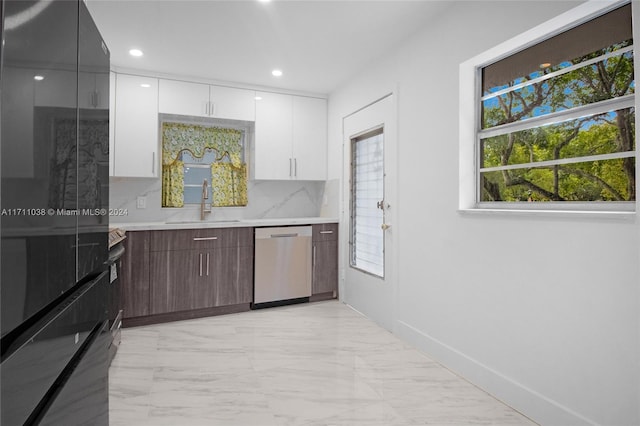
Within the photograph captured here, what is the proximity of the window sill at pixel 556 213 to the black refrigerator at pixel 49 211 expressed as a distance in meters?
→ 1.96

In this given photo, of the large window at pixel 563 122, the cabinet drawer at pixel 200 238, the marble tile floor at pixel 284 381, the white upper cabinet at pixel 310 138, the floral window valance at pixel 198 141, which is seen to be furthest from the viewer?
the white upper cabinet at pixel 310 138

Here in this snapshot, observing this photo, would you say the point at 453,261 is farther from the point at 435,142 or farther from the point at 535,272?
the point at 435,142

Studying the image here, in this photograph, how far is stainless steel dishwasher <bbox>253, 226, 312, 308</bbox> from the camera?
3879 millimetres

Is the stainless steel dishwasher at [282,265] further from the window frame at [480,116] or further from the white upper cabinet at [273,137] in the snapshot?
Answer: the window frame at [480,116]

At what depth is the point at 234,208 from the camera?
441 cm

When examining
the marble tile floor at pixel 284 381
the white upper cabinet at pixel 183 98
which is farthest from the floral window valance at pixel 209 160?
the marble tile floor at pixel 284 381

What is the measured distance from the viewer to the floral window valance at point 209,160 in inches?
160

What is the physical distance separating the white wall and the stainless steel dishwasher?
129cm

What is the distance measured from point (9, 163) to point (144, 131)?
3.42m

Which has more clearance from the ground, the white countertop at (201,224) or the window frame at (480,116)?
the window frame at (480,116)

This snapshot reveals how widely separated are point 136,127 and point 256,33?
1614 millimetres

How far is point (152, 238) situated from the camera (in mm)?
3400

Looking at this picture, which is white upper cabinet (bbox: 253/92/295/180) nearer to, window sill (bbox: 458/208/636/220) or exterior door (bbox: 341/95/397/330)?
exterior door (bbox: 341/95/397/330)

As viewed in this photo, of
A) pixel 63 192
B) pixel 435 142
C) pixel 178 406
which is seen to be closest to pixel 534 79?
pixel 435 142
